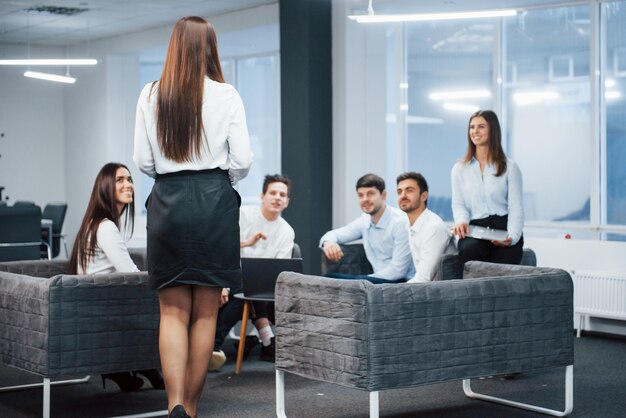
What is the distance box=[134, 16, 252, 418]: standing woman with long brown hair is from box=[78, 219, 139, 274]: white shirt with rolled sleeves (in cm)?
114

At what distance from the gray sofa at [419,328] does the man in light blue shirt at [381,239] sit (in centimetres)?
112

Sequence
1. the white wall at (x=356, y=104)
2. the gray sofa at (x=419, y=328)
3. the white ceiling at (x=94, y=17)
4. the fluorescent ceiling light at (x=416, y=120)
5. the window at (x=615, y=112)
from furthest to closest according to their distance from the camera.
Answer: the white ceiling at (x=94, y=17)
the fluorescent ceiling light at (x=416, y=120)
the white wall at (x=356, y=104)
the window at (x=615, y=112)
the gray sofa at (x=419, y=328)

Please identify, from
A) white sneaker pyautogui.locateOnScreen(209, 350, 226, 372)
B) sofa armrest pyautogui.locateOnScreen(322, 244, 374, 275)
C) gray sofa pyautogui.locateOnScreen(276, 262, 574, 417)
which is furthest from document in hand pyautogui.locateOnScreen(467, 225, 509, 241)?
white sneaker pyautogui.locateOnScreen(209, 350, 226, 372)

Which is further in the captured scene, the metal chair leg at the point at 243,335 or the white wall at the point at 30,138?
the white wall at the point at 30,138

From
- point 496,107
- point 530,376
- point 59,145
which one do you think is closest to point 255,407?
point 530,376

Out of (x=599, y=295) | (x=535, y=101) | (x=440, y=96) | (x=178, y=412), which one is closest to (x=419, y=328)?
(x=178, y=412)

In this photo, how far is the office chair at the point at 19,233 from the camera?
25.5 feet

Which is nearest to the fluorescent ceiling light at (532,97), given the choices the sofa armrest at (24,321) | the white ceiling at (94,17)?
the white ceiling at (94,17)

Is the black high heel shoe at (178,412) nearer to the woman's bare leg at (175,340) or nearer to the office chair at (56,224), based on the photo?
the woman's bare leg at (175,340)

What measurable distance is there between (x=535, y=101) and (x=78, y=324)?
197 inches

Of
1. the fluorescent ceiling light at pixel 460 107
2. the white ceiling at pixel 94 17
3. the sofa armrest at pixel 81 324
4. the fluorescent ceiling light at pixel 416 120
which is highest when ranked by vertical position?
the white ceiling at pixel 94 17

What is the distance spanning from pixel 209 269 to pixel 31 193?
951 centimetres

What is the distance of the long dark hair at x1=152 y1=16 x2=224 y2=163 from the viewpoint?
2.83 metres

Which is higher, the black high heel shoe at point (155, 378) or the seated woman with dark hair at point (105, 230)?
the seated woman with dark hair at point (105, 230)
